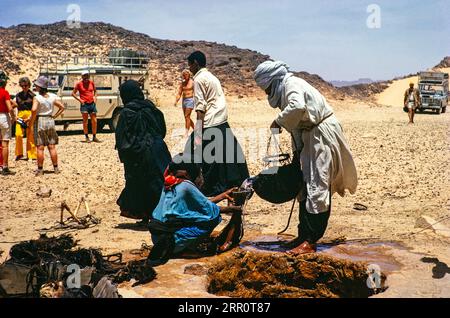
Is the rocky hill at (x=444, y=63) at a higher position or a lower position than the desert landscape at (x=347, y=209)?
higher

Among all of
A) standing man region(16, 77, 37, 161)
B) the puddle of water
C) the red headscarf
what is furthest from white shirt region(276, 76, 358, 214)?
standing man region(16, 77, 37, 161)

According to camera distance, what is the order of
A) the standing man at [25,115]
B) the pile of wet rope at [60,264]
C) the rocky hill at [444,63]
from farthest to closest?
the rocky hill at [444,63] → the standing man at [25,115] → the pile of wet rope at [60,264]

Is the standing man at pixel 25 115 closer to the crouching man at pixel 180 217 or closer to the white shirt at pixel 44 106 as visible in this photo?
the white shirt at pixel 44 106

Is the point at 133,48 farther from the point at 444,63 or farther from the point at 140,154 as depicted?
the point at 444,63

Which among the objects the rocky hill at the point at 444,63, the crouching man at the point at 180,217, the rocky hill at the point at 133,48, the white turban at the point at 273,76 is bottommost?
the crouching man at the point at 180,217

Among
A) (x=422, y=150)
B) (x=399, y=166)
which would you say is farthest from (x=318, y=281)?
(x=422, y=150)

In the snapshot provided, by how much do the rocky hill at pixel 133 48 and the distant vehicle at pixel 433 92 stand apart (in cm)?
713

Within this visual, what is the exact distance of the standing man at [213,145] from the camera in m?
7.08

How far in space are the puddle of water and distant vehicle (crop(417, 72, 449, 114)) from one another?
24909mm

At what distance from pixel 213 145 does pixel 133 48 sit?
1412 inches

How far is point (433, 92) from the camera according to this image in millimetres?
30094

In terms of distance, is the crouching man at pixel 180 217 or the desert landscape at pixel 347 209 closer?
the desert landscape at pixel 347 209

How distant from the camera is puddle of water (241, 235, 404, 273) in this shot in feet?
17.9

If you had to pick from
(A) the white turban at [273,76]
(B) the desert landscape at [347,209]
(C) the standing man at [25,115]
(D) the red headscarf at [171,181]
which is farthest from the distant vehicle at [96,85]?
(A) the white turban at [273,76]
